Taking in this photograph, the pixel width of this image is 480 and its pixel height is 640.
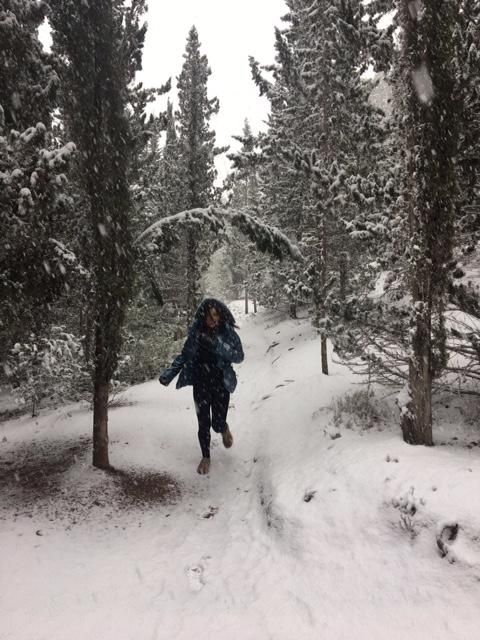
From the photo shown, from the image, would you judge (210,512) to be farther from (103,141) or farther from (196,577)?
(103,141)

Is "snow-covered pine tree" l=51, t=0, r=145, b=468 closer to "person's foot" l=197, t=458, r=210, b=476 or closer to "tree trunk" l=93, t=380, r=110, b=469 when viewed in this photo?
"tree trunk" l=93, t=380, r=110, b=469

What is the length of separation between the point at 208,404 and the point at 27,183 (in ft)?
12.8

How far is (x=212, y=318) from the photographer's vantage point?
6492 millimetres

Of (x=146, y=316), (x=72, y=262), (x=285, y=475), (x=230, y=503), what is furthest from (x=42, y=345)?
(x=146, y=316)

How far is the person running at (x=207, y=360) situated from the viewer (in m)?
6.41

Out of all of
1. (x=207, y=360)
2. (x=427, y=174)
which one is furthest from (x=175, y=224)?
(x=427, y=174)

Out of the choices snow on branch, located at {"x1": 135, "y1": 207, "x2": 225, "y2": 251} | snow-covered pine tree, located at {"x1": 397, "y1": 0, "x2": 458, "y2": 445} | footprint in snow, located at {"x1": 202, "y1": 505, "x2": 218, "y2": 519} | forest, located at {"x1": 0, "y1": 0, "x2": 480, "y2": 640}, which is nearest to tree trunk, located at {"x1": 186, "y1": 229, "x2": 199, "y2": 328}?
forest, located at {"x1": 0, "y1": 0, "x2": 480, "y2": 640}

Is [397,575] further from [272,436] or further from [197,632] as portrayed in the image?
[272,436]

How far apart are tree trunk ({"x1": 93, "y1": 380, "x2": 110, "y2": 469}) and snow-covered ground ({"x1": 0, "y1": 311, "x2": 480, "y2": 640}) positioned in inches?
9.2

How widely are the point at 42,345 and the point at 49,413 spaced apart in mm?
5458

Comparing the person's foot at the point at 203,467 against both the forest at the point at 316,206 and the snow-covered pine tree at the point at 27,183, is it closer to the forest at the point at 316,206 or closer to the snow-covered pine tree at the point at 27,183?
the forest at the point at 316,206

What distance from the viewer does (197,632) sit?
3143 millimetres

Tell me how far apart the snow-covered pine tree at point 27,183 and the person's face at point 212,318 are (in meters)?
2.14

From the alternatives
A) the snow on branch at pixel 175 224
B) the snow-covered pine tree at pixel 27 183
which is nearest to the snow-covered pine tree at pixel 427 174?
the snow on branch at pixel 175 224
